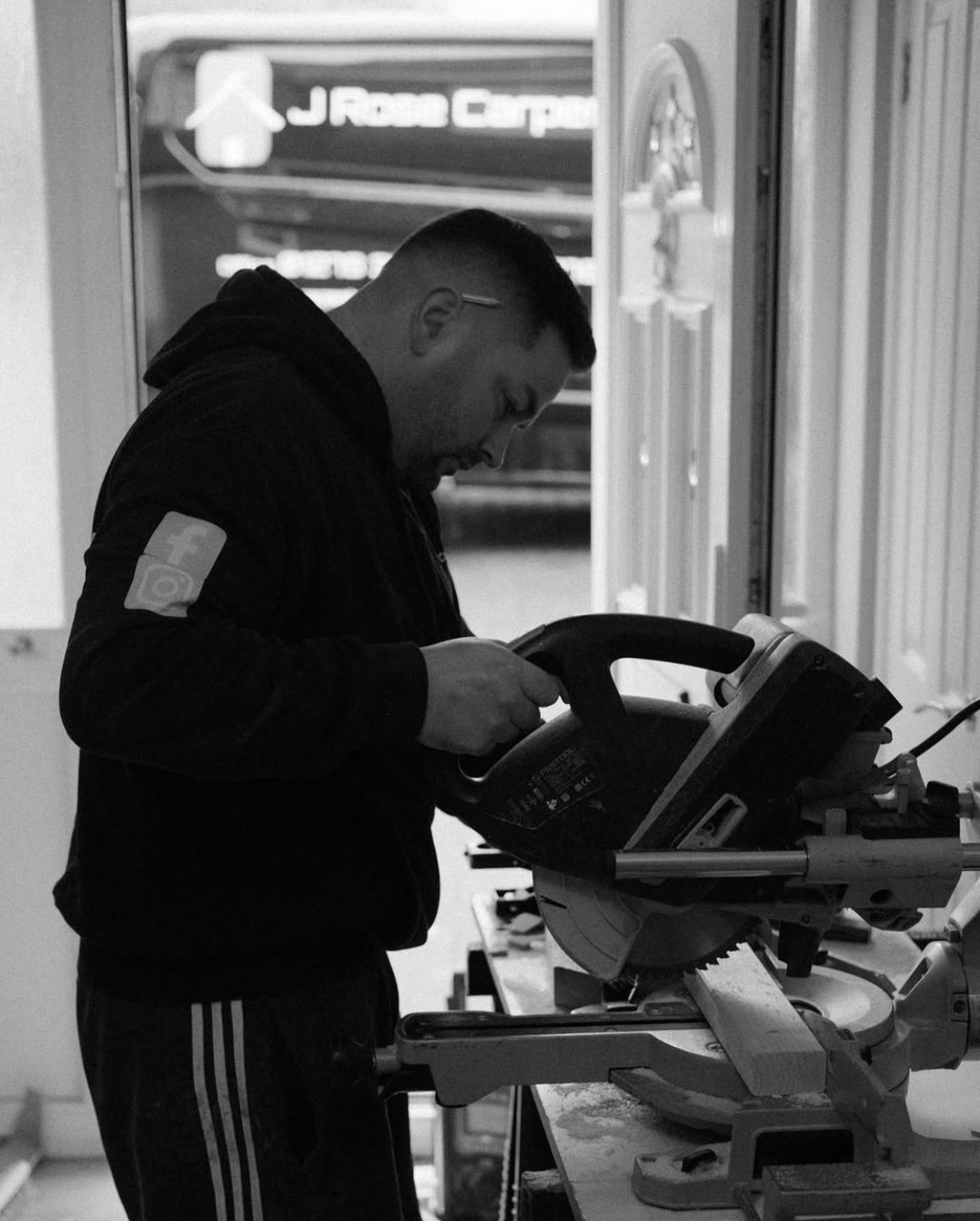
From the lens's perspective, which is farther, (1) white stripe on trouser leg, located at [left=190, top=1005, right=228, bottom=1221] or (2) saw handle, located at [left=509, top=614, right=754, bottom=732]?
Result: (1) white stripe on trouser leg, located at [left=190, top=1005, right=228, bottom=1221]

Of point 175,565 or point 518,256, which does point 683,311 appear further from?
point 175,565

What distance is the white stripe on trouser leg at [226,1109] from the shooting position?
129cm

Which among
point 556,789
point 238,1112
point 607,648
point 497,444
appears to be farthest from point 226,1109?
point 497,444

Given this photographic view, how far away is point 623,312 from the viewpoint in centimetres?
271

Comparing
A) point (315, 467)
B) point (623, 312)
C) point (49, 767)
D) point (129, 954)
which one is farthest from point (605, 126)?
point (129, 954)

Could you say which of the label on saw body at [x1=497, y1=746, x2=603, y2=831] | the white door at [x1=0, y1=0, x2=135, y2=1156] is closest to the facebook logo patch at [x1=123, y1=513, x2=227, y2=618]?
the label on saw body at [x1=497, y1=746, x2=603, y2=831]

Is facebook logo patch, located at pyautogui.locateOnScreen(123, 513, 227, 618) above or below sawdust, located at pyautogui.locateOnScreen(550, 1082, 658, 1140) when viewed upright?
above

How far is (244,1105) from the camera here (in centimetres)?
129

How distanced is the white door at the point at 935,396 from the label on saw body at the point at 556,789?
2.46 feet

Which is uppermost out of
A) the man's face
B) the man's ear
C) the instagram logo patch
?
the man's ear

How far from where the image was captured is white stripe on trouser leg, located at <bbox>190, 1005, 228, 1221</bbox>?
1291 millimetres

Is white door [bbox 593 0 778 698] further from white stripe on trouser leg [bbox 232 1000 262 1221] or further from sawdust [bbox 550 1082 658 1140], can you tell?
white stripe on trouser leg [bbox 232 1000 262 1221]

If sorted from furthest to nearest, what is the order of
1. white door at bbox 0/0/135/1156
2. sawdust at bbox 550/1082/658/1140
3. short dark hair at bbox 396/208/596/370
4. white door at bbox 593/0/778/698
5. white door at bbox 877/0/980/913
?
white door at bbox 0/0/135/1156
white door at bbox 593/0/778/698
white door at bbox 877/0/980/913
short dark hair at bbox 396/208/596/370
sawdust at bbox 550/1082/658/1140

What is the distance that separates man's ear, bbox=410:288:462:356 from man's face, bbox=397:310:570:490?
0.02 metres
